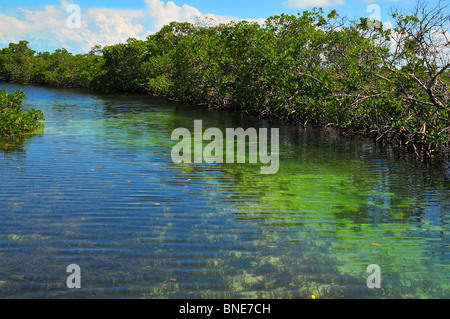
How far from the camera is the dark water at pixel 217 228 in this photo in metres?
4.23

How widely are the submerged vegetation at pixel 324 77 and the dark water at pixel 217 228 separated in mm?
3082

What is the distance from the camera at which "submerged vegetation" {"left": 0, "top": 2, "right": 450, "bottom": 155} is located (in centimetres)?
1257

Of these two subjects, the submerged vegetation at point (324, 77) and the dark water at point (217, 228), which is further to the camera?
the submerged vegetation at point (324, 77)

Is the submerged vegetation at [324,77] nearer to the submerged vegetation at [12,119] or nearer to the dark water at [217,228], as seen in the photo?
the dark water at [217,228]

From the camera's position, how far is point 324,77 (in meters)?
19.0

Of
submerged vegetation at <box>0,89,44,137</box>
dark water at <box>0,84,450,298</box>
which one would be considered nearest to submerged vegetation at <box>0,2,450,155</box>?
dark water at <box>0,84,450,298</box>

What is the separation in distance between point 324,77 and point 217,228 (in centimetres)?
1462

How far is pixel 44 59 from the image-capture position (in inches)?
3339

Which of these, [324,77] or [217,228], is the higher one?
[324,77]

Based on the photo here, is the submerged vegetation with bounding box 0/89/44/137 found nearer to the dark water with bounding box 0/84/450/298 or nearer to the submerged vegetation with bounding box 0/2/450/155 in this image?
the dark water with bounding box 0/84/450/298

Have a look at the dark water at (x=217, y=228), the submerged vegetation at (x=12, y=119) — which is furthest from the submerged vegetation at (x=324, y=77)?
the submerged vegetation at (x=12, y=119)

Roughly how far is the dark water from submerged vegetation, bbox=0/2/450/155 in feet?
10.1

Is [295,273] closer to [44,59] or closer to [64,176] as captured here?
[64,176]

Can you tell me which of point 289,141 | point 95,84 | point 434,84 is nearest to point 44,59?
point 95,84
